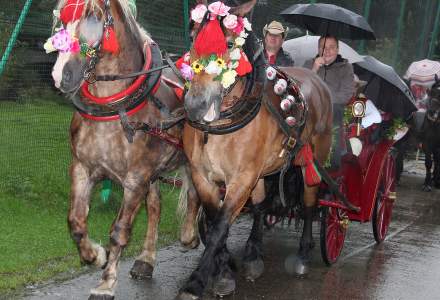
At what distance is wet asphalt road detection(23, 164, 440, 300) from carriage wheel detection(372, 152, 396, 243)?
160mm

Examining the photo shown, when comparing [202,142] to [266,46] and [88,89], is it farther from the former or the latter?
[266,46]

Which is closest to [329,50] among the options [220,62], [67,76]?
[220,62]

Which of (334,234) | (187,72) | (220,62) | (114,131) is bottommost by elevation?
(334,234)

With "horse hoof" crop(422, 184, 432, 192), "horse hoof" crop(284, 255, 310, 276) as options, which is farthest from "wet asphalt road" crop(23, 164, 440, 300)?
"horse hoof" crop(422, 184, 432, 192)

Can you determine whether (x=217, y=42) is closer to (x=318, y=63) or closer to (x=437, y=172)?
(x=318, y=63)

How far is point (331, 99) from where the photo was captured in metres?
6.44

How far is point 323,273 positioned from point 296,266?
0.96 ft

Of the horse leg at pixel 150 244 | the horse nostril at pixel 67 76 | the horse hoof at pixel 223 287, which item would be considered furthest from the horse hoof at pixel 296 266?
the horse nostril at pixel 67 76

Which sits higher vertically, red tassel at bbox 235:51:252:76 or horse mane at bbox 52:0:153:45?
horse mane at bbox 52:0:153:45

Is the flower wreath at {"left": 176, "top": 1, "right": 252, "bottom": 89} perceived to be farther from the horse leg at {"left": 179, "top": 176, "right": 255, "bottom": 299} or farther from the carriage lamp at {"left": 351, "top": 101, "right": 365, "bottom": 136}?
the carriage lamp at {"left": 351, "top": 101, "right": 365, "bottom": 136}

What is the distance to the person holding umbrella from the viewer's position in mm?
6598

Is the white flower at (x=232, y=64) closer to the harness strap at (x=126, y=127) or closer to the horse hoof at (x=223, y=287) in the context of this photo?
the harness strap at (x=126, y=127)

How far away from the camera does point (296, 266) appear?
20.0ft

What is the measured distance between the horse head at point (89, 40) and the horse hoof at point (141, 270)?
5.37 ft
